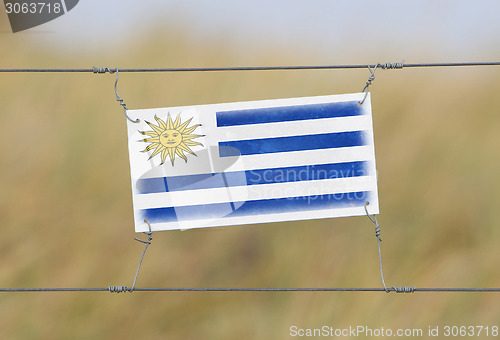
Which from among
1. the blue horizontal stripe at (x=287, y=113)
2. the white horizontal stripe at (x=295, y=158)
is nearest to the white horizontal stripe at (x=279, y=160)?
the white horizontal stripe at (x=295, y=158)

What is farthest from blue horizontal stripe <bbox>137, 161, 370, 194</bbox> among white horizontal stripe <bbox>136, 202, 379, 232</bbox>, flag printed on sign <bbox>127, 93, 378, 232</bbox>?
white horizontal stripe <bbox>136, 202, 379, 232</bbox>

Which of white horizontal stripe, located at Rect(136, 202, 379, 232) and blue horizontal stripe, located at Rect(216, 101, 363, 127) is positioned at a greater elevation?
blue horizontal stripe, located at Rect(216, 101, 363, 127)

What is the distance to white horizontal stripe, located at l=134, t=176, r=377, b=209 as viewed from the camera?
93.4 inches

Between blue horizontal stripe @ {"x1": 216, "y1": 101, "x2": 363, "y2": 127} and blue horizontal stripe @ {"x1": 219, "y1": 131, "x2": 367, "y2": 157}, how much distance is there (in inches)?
3.1

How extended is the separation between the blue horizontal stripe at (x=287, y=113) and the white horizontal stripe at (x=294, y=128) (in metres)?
0.02

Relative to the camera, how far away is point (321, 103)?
2.38m

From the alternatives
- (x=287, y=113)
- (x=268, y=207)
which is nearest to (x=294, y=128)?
(x=287, y=113)

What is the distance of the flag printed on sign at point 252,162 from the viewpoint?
237 centimetres

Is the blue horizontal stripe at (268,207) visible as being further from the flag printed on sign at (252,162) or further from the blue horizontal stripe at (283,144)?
the blue horizontal stripe at (283,144)

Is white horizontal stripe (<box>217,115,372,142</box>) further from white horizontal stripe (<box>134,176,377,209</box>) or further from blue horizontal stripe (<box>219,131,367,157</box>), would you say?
white horizontal stripe (<box>134,176,377,209</box>)

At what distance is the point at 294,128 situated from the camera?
7.86 ft

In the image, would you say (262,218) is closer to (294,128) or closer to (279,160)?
(279,160)

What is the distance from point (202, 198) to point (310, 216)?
0.45m

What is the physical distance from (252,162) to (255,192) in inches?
5.0
